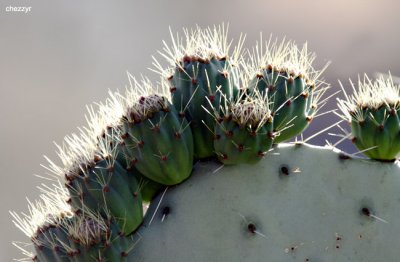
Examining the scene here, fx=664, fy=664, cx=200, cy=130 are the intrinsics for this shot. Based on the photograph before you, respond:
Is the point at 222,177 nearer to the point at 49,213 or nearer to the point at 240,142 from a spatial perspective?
the point at 240,142

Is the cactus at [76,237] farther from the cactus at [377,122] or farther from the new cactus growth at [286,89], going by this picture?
the cactus at [377,122]

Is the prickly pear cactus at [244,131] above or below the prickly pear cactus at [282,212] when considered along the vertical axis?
above

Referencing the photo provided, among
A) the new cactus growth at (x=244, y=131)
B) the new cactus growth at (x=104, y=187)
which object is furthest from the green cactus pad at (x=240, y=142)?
the new cactus growth at (x=104, y=187)

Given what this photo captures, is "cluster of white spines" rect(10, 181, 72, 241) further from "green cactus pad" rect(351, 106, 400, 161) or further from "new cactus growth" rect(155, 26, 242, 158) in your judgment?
"green cactus pad" rect(351, 106, 400, 161)

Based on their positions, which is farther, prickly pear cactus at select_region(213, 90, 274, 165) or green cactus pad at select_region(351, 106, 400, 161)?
green cactus pad at select_region(351, 106, 400, 161)

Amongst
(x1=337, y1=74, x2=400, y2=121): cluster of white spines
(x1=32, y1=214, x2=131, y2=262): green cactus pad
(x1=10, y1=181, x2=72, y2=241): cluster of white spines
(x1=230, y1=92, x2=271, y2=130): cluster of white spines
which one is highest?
(x1=230, y1=92, x2=271, y2=130): cluster of white spines

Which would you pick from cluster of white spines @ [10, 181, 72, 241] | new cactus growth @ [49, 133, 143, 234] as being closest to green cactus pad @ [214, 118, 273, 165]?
new cactus growth @ [49, 133, 143, 234]

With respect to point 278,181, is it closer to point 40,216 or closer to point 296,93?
point 296,93
